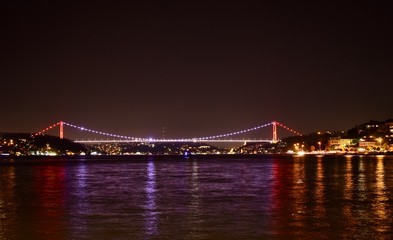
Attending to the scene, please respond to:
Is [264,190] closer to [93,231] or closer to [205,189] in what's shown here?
[205,189]

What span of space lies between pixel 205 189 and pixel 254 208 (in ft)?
29.6

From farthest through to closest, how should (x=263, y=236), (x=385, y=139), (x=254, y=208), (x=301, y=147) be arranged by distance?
1. (x=301, y=147)
2. (x=385, y=139)
3. (x=254, y=208)
4. (x=263, y=236)

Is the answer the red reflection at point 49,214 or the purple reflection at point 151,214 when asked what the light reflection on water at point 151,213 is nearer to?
the purple reflection at point 151,214

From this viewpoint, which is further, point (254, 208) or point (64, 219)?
point (254, 208)

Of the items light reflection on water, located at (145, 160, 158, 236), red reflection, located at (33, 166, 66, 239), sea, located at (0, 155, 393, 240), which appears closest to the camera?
sea, located at (0, 155, 393, 240)

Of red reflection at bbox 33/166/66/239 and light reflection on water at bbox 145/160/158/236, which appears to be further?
light reflection on water at bbox 145/160/158/236

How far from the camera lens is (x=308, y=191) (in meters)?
27.9

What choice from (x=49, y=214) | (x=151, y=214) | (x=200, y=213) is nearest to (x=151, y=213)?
(x=151, y=214)

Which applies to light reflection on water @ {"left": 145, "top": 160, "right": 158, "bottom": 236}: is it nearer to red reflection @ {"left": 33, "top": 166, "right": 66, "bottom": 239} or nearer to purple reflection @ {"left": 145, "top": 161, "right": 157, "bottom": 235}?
purple reflection @ {"left": 145, "top": 161, "right": 157, "bottom": 235}

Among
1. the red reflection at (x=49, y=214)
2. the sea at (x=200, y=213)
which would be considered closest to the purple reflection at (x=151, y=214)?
the sea at (x=200, y=213)

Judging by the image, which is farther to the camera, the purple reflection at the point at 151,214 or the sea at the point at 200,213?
the purple reflection at the point at 151,214

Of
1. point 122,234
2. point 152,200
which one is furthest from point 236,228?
point 152,200

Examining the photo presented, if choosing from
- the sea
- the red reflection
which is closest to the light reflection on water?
the sea

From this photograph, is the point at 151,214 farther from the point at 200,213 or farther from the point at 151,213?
the point at 200,213
